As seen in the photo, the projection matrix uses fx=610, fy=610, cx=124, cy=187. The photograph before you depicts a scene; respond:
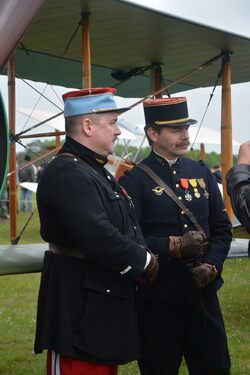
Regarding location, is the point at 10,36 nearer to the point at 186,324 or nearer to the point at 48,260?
the point at 48,260

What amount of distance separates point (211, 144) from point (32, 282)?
26.4 metres

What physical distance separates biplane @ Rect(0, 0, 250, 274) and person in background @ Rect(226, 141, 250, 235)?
180 centimetres

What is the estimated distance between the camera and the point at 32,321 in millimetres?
5934

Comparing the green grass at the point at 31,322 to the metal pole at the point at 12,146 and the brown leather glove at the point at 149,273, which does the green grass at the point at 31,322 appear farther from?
the brown leather glove at the point at 149,273

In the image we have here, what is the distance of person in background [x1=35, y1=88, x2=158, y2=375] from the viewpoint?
2.46 m

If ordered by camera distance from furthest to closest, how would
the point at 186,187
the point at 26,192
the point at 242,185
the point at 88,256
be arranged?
1. the point at 26,192
2. the point at 186,187
3. the point at 88,256
4. the point at 242,185

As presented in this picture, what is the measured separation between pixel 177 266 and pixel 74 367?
33.4 inches

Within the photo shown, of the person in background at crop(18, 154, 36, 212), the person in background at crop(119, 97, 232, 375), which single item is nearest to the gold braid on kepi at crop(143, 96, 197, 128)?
the person in background at crop(119, 97, 232, 375)

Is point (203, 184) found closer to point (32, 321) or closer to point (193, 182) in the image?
point (193, 182)

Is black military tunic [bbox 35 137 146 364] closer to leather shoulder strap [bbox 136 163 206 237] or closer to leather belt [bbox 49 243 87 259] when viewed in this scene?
leather belt [bbox 49 243 87 259]

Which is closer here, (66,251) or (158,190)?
(66,251)

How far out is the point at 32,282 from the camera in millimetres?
8273

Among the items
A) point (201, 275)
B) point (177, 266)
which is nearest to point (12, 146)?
point (177, 266)

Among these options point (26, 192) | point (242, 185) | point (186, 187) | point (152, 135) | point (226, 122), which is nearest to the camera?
point (242, 185)
